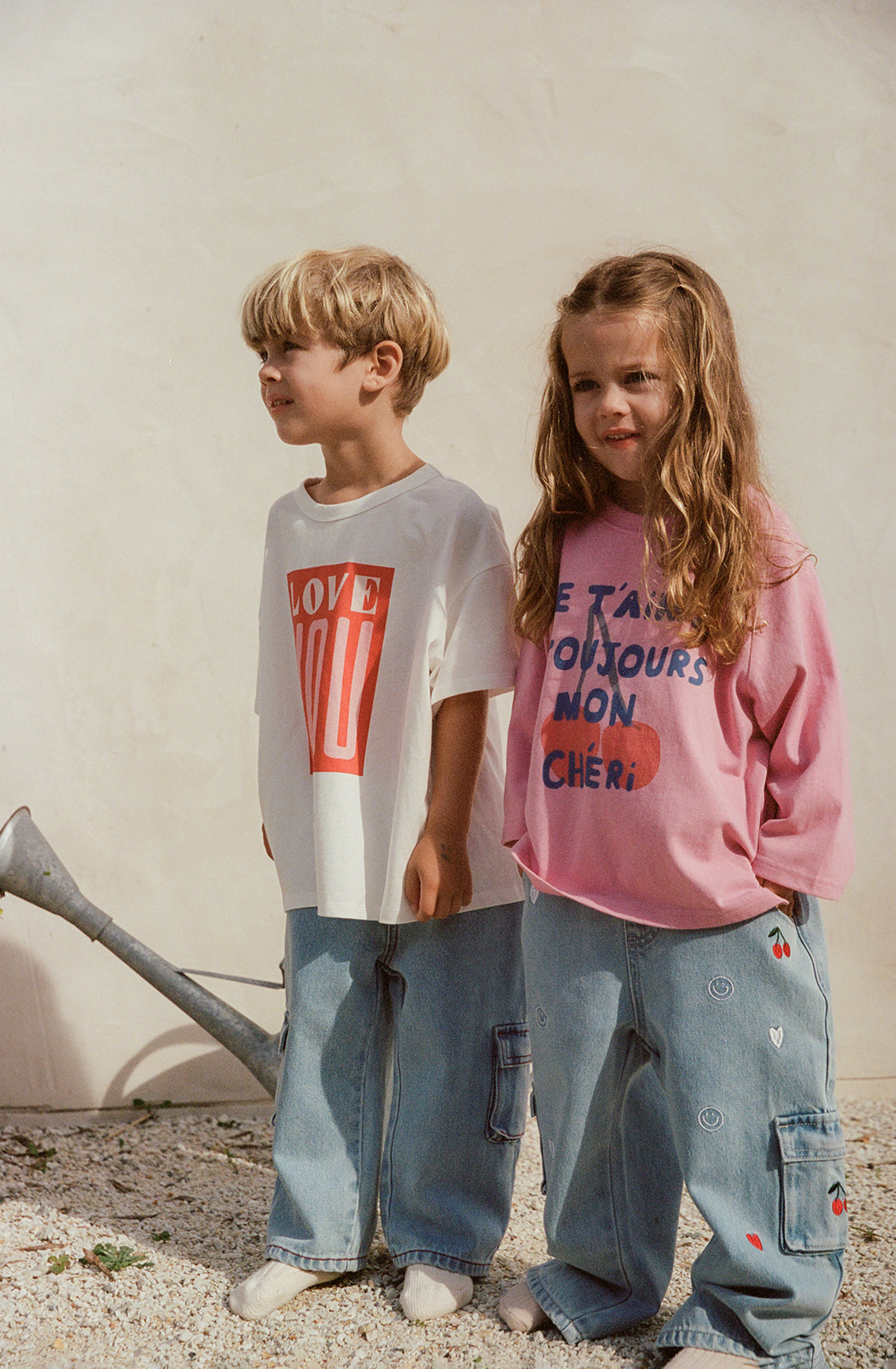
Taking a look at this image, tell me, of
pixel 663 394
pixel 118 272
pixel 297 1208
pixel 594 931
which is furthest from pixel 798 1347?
pixel 118 272

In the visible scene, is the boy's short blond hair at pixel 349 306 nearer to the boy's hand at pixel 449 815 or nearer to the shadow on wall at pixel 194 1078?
the boy's hand at pixel 449 815

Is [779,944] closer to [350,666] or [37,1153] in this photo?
[350,666]

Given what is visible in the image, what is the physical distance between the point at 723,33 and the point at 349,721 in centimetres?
162

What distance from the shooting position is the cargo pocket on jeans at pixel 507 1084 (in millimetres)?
1562

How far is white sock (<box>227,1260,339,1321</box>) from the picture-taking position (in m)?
1.52

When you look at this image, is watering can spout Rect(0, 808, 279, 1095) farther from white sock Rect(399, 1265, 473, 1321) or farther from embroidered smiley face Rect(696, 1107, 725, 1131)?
embroidered smiley face Rect(696, 1107, 725, 1131)

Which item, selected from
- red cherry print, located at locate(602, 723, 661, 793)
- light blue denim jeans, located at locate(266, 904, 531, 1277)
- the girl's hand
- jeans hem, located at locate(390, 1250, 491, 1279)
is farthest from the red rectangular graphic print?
jeans hem, located at locate(390, 1250, 491, 1279)

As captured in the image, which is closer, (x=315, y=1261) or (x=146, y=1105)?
(x=315, y=1261)

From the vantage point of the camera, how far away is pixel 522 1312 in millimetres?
1463

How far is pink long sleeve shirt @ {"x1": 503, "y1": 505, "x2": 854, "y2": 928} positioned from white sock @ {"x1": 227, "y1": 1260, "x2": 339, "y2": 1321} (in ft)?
2.08

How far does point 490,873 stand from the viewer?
1.57 meters

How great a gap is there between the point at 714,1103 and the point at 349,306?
103cm

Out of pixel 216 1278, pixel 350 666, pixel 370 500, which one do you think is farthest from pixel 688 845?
pixel 216 1278

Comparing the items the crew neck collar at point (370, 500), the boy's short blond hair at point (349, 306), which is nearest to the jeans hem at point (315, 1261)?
the crew neck collar at point (370, 500)
